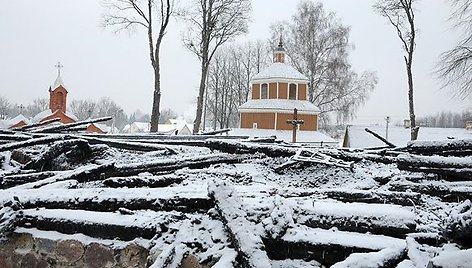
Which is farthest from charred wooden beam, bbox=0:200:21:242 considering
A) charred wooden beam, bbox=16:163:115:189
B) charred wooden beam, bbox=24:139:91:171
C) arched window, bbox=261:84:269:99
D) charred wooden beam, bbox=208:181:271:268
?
arched window, bbox=261:84:269:99

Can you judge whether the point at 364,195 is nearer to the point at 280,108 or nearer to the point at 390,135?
the point at 280,108

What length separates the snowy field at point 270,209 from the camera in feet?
7.43

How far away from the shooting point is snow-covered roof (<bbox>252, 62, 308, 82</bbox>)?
1099 inches

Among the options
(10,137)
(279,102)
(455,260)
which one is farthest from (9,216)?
(279,102)

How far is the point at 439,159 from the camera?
131 inches

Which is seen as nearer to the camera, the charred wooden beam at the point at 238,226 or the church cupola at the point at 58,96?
the charred wooden beam at the point at 238,226

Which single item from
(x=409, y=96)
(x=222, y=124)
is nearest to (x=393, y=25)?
(x=409, y=96)

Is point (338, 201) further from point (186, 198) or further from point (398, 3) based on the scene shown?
point (398, 3)

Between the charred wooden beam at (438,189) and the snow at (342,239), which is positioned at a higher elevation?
the charred wooden beam at (438,189)

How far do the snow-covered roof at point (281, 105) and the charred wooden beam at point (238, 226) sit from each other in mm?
25219

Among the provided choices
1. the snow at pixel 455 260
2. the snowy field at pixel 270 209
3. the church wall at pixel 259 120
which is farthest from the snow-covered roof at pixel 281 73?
the snow at pixel 455 260

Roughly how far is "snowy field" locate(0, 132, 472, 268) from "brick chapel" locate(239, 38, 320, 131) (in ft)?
77.1

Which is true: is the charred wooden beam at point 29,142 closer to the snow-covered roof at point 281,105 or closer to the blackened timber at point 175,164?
the blackened timber at point 175,164

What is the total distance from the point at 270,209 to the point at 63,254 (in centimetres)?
144
